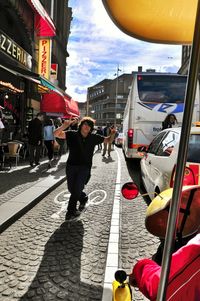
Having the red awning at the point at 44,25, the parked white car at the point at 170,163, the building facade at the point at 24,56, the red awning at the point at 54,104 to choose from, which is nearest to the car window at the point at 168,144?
the parked white car at the point at 170,163

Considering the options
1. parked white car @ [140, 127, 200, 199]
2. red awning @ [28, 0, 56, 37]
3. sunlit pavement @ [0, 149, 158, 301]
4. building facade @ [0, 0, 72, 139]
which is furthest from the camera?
red awning @ [28, 0, 56, 37]

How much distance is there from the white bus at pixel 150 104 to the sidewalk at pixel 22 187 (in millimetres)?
3151

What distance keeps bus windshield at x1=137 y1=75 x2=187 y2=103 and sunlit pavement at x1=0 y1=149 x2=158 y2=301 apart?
6628 millimetres

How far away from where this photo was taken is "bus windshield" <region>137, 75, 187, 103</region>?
13609 mm

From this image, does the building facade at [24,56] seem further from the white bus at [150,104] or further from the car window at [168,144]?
the car window at [168,144]

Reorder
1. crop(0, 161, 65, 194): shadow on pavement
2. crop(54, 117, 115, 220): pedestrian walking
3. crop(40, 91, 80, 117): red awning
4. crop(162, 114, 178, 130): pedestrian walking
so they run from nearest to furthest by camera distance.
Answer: crop(54, 117, 115, 220): pedestrian walking < crop(0, 161, 65, 194): shadow on pavement < crop(162, 114, 178, 130): pedestrian walking < crop(40, 91, 80, 117): red awning

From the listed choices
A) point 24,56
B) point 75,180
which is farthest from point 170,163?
point 24,56

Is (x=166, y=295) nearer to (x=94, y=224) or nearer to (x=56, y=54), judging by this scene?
(x=94, y=224)

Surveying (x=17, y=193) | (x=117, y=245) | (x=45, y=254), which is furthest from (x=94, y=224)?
(x=17, y=193)

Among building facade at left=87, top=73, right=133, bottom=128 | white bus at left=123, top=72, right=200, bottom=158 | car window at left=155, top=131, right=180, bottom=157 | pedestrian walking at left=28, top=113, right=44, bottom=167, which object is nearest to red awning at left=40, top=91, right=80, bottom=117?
pedestrian walking at left=28, top=113, right=44, bottom=167

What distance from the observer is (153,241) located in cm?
529

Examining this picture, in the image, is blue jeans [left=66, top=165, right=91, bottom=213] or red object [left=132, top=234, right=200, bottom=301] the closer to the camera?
red object [left=132, top=234, right=200, bottom=301]

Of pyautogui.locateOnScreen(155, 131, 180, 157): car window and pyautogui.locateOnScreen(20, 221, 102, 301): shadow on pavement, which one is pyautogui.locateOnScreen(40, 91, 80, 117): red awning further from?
pyautogui.locateOnScreen(20, 221, 102, 301): shadow on pavement

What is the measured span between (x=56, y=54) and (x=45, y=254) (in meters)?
24.7
